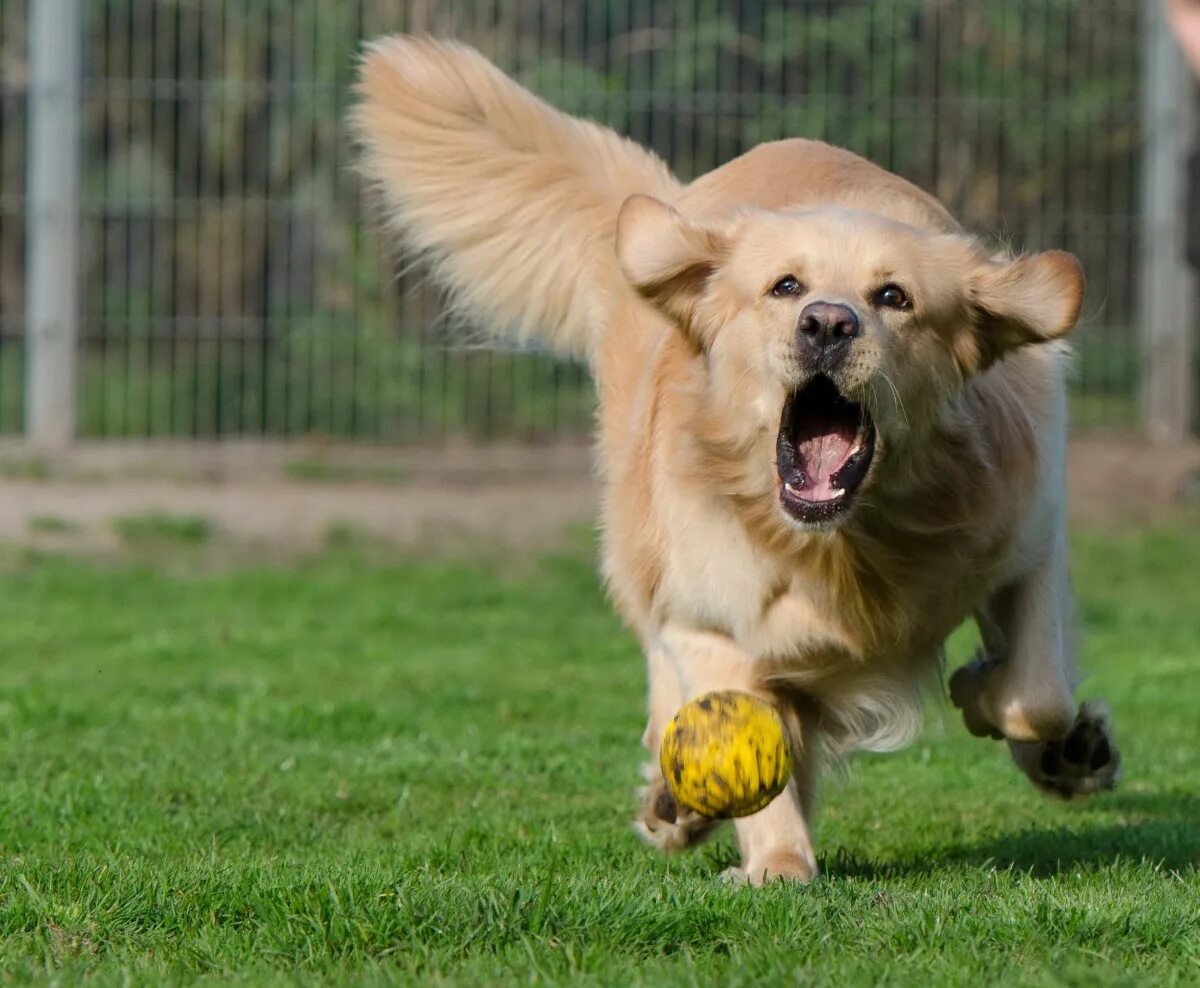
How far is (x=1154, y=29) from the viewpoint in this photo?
13.0m

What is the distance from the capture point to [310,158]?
12391 mm

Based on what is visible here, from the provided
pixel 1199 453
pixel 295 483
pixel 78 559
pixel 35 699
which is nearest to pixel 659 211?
pixel 35 699

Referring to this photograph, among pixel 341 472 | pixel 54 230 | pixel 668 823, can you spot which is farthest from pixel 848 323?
pixel 54 230

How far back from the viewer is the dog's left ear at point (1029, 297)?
4359mm

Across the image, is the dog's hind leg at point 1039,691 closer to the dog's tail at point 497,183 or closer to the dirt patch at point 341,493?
the dog's tail at point 497,183

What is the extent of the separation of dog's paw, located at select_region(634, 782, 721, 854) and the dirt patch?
20.6 ft

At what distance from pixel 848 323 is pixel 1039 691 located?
106 centimetres

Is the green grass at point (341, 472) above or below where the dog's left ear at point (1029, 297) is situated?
below

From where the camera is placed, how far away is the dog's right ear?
4551 mm

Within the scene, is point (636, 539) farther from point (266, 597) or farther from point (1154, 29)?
point (1154, 29)

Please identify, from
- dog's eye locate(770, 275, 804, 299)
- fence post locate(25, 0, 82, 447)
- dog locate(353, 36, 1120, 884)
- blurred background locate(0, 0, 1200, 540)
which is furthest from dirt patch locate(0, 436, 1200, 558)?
dog's eye locate(770, 275, 804, 299)

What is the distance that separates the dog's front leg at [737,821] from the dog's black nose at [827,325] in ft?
2.78

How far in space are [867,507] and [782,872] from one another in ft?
2.73

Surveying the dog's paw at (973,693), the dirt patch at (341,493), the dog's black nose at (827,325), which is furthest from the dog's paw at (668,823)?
the dirt patch at (341,493)
